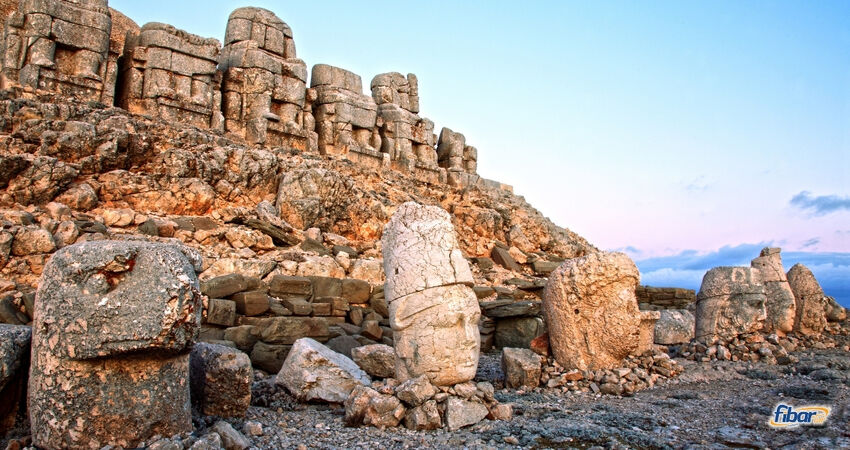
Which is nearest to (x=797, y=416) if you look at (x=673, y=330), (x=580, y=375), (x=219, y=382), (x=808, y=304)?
(x=580, y=375)

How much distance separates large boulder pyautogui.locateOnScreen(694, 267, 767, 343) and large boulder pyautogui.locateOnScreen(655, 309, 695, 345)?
396 mm

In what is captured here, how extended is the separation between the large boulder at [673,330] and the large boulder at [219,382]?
25.6 feet

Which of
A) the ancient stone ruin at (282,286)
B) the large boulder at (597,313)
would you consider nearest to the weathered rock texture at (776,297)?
the ancient stone ruin at (282,286)

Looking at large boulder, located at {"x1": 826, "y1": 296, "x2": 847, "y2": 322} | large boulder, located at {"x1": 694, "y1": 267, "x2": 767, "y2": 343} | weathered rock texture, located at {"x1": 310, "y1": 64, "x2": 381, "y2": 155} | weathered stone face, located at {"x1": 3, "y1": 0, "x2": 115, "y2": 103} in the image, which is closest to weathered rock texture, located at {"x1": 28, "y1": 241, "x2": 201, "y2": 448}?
large boulder, located at {"x1": 694, "y1": 267, "x2": 767, "y2": 343}

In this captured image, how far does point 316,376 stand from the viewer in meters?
6.32

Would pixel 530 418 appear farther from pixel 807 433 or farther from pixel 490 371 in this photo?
pixel 490 371

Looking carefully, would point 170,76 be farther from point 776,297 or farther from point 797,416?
point 797,416

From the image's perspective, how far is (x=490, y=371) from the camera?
8719 millimetres

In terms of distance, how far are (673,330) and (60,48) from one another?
16727 mm

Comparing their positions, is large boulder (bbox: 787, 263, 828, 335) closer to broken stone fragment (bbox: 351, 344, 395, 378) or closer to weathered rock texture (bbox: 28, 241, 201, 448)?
broken stone fragment (bbox: 351, 344, 395, 378)

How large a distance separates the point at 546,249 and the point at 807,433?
17.1 metres

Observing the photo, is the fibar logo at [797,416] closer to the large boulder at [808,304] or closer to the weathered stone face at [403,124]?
the large boulder at [808,304]

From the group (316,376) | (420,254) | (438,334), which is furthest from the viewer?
(316,376)

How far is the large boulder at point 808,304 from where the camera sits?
37.7ft
